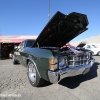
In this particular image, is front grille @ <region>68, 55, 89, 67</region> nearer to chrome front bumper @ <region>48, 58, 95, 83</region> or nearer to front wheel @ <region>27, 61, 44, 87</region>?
chrome front bumper @ <region>48, 58, 95, 83</region>

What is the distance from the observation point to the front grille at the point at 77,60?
3310 millimetres

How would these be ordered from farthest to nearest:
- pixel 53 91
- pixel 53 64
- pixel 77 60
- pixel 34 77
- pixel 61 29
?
pixel 61 29 → pixel 34 77 → pixel 77 60 → pixel 53 91 → pixel 53 64

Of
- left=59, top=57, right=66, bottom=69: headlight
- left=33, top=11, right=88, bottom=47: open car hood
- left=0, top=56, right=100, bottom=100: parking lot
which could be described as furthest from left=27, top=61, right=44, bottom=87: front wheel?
left=33, top=11, right=88, bottom=47: open car hood

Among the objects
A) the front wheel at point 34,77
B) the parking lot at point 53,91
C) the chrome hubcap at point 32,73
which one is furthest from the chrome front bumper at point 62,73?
the chrome hubcap at point 32,73

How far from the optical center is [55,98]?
2.90 m

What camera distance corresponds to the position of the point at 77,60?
3.43 metres

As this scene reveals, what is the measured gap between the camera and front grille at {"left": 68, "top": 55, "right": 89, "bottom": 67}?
331 centimetres

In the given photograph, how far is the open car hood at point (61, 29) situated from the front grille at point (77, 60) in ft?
3.68

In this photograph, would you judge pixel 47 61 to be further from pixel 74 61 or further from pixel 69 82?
pixel 69 82

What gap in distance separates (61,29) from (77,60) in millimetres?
1411

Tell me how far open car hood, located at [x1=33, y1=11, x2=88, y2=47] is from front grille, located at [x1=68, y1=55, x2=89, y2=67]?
112 centimetres

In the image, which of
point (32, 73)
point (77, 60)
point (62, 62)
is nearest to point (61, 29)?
point (77, 60)

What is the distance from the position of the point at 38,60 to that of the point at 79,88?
1.36m

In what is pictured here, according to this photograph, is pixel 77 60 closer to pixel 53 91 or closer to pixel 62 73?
pixel 62 73
